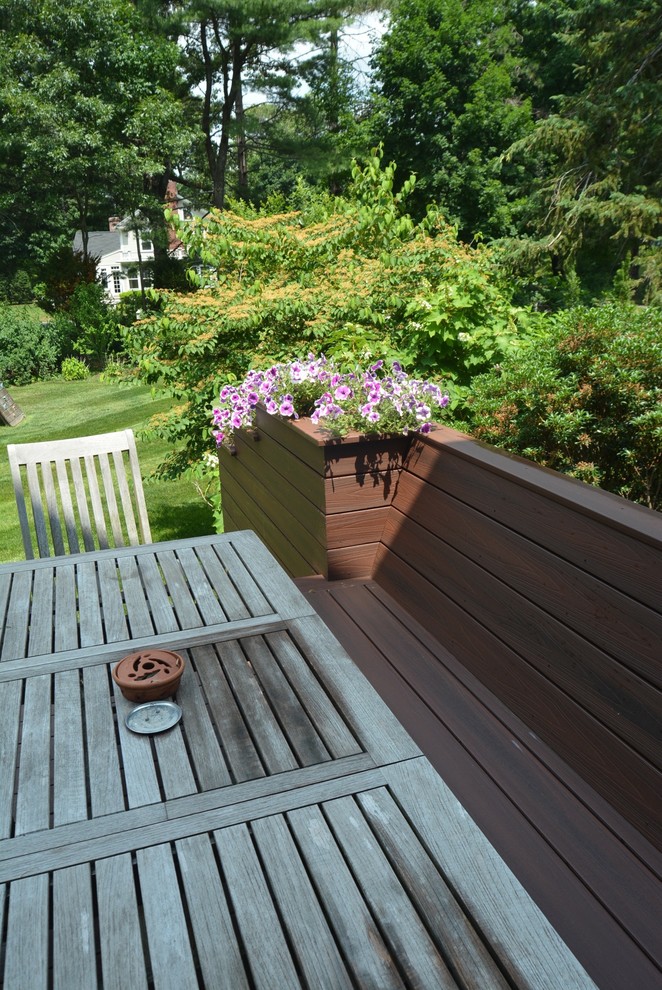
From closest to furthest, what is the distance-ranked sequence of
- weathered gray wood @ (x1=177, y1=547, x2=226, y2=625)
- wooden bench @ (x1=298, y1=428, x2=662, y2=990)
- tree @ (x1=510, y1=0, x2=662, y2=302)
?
wooden bench @ (x1=298, y1=428, x2=662, y2=990) → weathered gray wood @ (x1=177, y1=547, x2=226, y2=625) → tree @ (x1=510, y1=0, x2=662, y2=302)

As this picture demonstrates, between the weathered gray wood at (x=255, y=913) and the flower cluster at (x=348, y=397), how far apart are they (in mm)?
1663

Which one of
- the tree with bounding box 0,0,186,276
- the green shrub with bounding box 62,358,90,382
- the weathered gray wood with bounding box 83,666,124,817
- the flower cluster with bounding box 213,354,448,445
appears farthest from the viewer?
the tree with bounding box 0,0,186,276

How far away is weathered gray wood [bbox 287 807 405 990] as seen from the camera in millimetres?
821

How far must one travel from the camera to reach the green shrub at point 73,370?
13.1m

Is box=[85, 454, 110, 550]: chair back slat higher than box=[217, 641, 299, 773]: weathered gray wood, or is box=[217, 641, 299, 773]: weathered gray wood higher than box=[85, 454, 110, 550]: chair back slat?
box=[217, 641, 299, 773]: weathered gray wood

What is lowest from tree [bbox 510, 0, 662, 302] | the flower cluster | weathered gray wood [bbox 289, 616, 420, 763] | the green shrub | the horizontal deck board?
the green shrub

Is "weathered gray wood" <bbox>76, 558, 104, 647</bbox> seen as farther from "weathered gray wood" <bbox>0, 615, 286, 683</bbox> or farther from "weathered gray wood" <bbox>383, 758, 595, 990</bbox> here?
"weathered gray wood" <bbox>383, 758, 595, 990</bbox>

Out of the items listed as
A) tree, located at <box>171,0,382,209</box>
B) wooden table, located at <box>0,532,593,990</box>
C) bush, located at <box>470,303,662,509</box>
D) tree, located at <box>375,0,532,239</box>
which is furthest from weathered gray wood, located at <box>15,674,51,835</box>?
tree, located at <box>171,0,382,209</box>

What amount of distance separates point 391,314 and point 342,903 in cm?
365

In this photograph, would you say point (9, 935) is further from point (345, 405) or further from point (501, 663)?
point (345, 405)

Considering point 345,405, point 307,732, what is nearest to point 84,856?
point 307,732

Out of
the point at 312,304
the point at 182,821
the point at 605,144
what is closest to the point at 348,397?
the point at 312,304

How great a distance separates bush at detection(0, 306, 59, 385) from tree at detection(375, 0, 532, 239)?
29.6 feet

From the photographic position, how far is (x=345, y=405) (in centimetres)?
256
